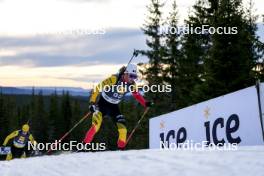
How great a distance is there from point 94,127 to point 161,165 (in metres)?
5.69

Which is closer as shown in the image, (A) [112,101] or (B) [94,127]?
(B) [94,127]

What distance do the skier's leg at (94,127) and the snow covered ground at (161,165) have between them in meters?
3.44

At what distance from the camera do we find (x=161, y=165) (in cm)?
680

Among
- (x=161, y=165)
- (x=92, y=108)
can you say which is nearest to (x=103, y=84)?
(x=92, y=108)

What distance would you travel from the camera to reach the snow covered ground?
590 centimetres

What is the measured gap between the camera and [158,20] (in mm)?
44125

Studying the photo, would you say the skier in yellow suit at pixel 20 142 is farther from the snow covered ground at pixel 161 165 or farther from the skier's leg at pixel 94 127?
the snow covered ground at pixel 161 165

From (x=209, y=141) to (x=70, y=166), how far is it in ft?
11.1

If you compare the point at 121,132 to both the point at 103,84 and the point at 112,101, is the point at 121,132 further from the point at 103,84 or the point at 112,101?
the point at 103,84

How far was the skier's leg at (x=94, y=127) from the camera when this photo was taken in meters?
12.3

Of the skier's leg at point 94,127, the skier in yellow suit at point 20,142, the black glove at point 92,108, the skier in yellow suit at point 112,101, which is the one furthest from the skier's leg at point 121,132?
the skier in yellow suit at point 20,142

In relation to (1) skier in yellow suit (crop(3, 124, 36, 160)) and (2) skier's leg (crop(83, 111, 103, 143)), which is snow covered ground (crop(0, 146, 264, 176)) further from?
(1) skier in yellow suit (crop(3, 124, 36, 160))

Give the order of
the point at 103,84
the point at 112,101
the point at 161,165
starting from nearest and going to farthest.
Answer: the point at 161,165, the point at 103,84, the point at 112,101

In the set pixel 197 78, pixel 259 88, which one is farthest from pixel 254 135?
pixel 197 78
